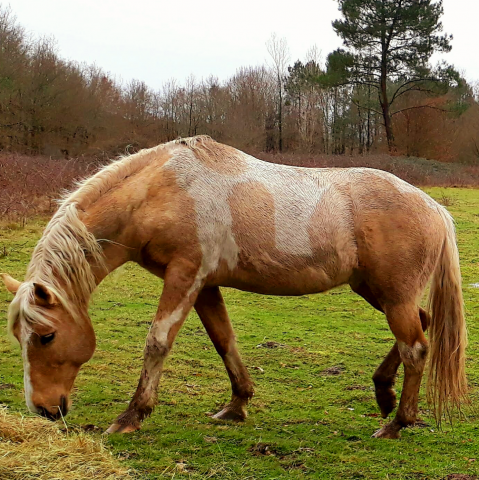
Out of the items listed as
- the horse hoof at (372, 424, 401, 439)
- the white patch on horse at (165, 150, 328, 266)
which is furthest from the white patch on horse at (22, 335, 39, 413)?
the horse hoof at (372, 424, 401, 439)

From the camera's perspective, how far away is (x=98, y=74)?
113 ft

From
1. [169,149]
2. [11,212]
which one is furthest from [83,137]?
[169,149]

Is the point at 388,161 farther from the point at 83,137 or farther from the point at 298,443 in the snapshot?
the point at 298,443

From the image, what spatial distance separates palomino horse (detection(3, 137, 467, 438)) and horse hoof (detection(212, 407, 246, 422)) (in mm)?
22

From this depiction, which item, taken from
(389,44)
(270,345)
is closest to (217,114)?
(389,44)

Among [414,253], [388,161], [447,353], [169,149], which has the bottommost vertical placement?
[447,353]

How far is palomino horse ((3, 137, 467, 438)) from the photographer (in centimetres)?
335

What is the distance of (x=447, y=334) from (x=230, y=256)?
1.63 meters

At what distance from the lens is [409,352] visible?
12.4 ft

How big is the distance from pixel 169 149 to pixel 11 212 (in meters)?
8.18

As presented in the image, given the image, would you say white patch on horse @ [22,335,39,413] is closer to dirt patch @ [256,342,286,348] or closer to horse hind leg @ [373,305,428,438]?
horse hind leg @ [373,305,428,438]

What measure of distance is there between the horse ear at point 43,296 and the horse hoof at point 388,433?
85.1 inches

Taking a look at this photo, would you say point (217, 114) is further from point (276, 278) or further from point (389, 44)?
point (276, 278)

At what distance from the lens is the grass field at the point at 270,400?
3.13m
